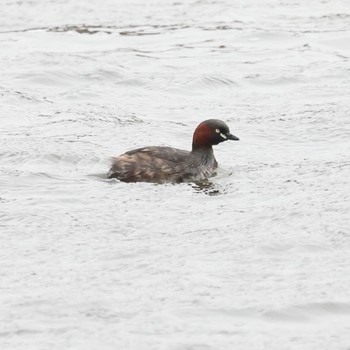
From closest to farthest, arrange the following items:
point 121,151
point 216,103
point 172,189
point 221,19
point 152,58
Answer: point 172,189
point 121,151
point 216,103
point 152,58
point 221,19

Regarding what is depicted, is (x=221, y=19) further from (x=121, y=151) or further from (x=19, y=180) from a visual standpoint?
(x=19, y=180)

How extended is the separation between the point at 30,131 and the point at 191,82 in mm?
3982

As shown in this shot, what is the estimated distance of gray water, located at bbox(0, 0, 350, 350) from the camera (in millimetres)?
10023

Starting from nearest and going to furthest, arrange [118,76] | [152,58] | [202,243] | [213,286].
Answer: [213,286], [202,243], [118,76], [152,58]

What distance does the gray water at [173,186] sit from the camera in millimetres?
10023

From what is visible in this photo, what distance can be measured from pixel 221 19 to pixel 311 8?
1.87 meters

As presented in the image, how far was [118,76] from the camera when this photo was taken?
20.1 metres

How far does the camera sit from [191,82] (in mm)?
19656

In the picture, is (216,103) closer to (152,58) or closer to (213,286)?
(152,58)

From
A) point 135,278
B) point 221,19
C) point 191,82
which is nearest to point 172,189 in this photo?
point 135,278

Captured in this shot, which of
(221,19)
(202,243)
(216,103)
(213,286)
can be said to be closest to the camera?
(213,286)

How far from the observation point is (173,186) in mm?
14008

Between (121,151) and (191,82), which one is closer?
(121,151)

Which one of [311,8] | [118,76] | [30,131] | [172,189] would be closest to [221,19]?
[311,8]
